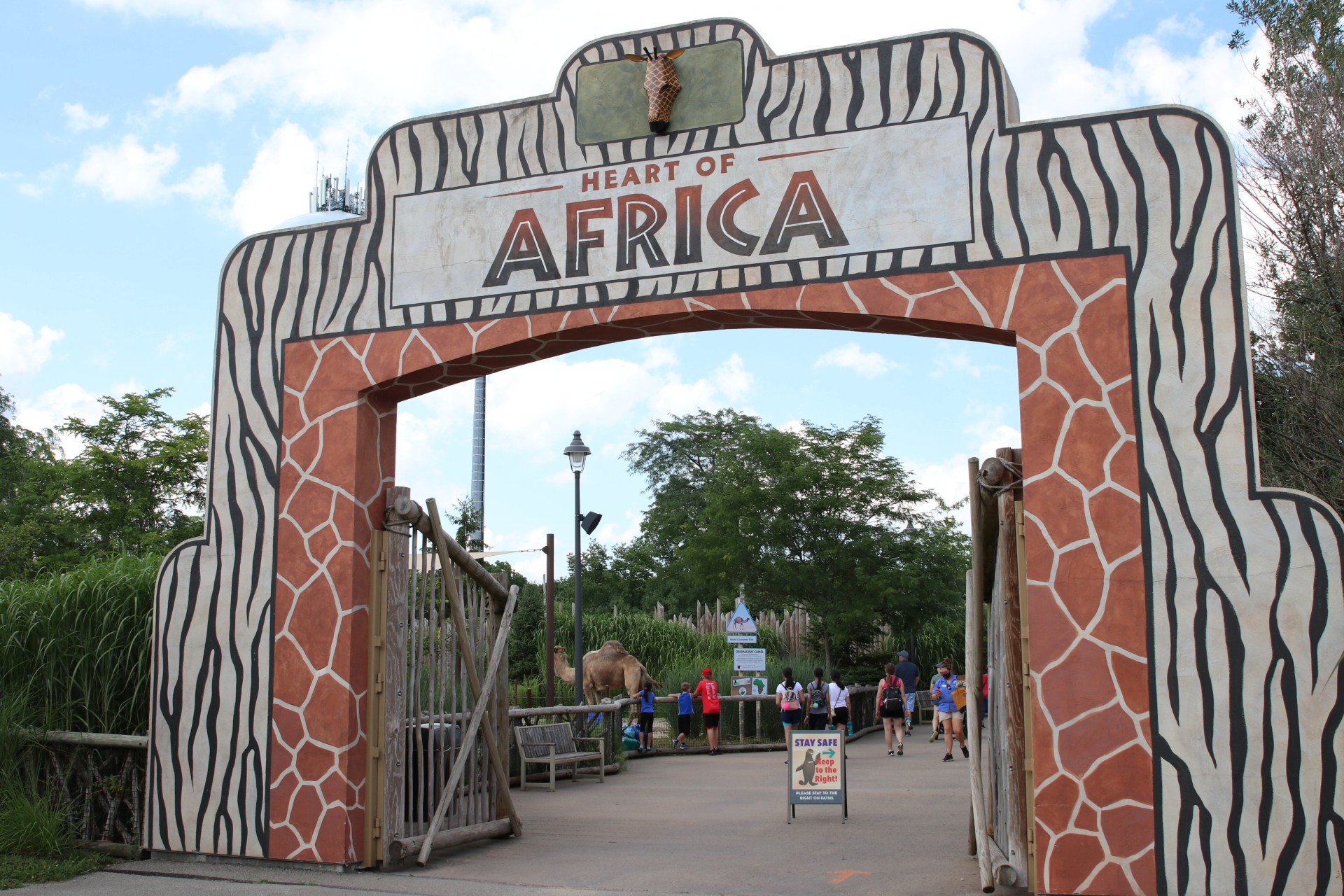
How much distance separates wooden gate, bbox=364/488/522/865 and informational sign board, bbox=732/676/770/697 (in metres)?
11.0

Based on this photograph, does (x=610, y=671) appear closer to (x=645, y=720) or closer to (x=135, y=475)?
(x=645, y=720)

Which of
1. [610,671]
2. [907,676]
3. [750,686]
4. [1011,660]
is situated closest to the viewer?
[1011,660]

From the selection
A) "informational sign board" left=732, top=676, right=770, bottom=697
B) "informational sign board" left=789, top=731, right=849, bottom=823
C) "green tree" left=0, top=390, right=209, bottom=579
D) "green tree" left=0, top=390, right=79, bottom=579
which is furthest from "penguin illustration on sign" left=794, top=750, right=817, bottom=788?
"green tree" left=0, top=390, right=209, bottom=579

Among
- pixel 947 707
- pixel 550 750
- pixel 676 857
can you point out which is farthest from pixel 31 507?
pixel 676 857

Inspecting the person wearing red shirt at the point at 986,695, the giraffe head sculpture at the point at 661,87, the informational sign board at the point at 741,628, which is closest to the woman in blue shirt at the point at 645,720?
the informational sign board at the point at 741,628

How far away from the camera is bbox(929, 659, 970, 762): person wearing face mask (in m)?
17.0

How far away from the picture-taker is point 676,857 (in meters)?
9.22

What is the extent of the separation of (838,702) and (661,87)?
1166 cm

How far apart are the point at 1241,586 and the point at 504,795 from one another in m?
6.10

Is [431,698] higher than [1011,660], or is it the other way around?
[1011,660]

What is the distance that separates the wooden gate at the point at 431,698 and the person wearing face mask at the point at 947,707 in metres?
8.52

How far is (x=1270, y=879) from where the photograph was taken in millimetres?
6656

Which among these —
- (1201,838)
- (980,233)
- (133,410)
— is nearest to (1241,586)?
(1201,838)

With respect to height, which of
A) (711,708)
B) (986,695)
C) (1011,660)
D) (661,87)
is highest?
(661,87)
